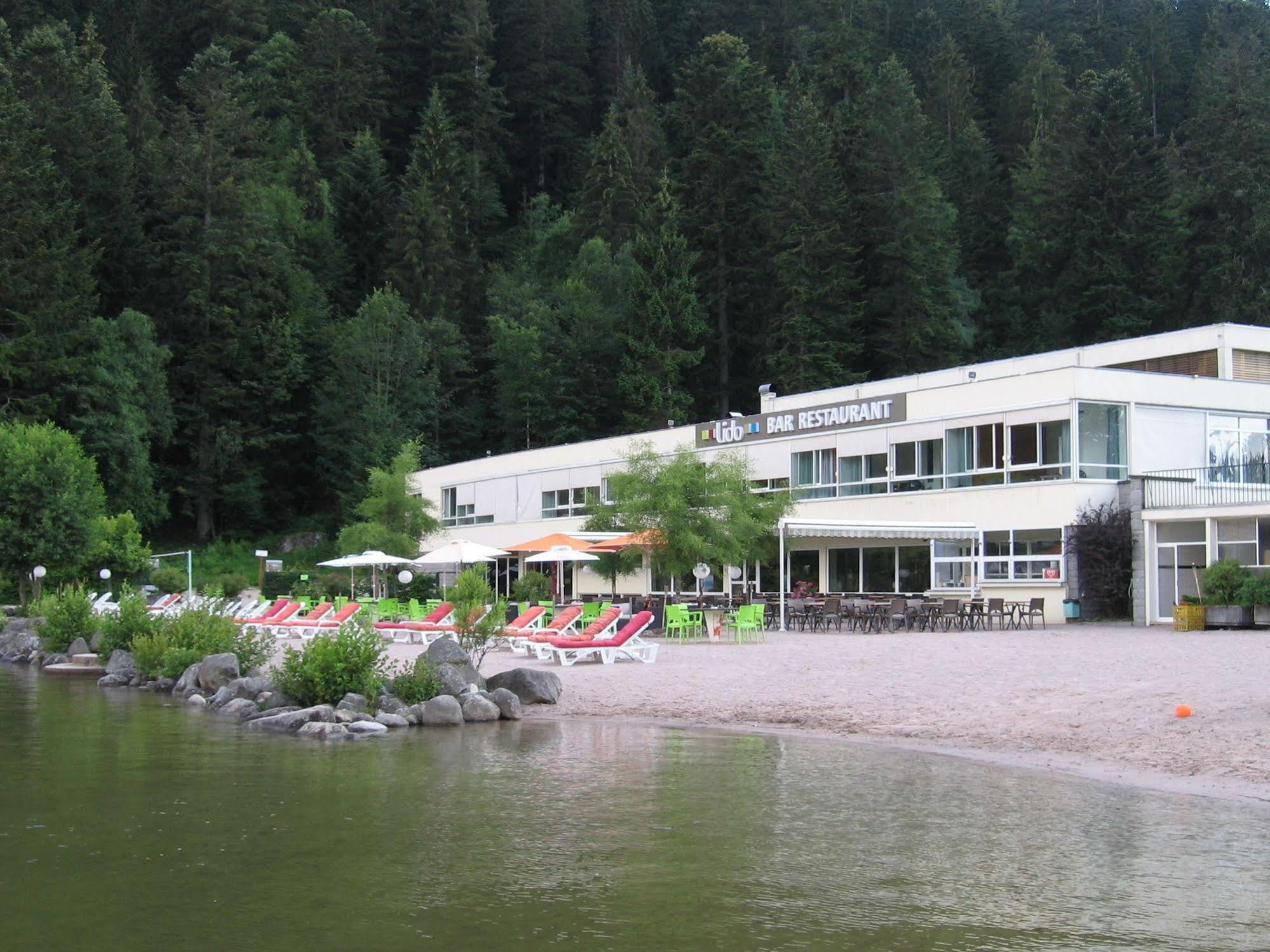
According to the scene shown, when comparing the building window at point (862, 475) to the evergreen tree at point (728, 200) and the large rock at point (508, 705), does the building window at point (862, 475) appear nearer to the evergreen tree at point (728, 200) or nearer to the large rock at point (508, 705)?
the large rock at point (508, 705)

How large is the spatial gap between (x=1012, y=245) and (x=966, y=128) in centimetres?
847

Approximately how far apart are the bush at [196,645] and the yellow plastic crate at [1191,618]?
17.2 m

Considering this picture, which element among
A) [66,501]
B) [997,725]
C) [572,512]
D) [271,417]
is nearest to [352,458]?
[271,417]

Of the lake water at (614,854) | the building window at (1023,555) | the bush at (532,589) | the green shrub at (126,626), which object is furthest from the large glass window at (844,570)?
the lake water at (614,854)

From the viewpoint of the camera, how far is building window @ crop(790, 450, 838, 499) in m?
39.5

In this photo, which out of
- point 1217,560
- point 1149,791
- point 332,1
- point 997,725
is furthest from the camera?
point 332,1

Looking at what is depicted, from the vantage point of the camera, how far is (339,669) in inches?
682

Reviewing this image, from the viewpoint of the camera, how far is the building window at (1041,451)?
32312 mm

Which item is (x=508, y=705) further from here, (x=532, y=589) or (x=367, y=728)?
(x=532, y=589)

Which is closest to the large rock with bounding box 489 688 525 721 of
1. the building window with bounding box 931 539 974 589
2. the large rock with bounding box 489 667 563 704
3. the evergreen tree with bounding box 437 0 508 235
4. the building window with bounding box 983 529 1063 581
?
the large rock with bounding box 489 667 563 704

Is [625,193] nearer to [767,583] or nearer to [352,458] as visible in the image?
[352,458]

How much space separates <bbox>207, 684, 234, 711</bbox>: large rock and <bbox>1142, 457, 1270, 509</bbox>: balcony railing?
20489 millimetres

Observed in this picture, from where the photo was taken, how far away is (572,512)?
167ft

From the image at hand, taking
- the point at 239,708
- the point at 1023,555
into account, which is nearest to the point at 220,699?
the point at 239,708
